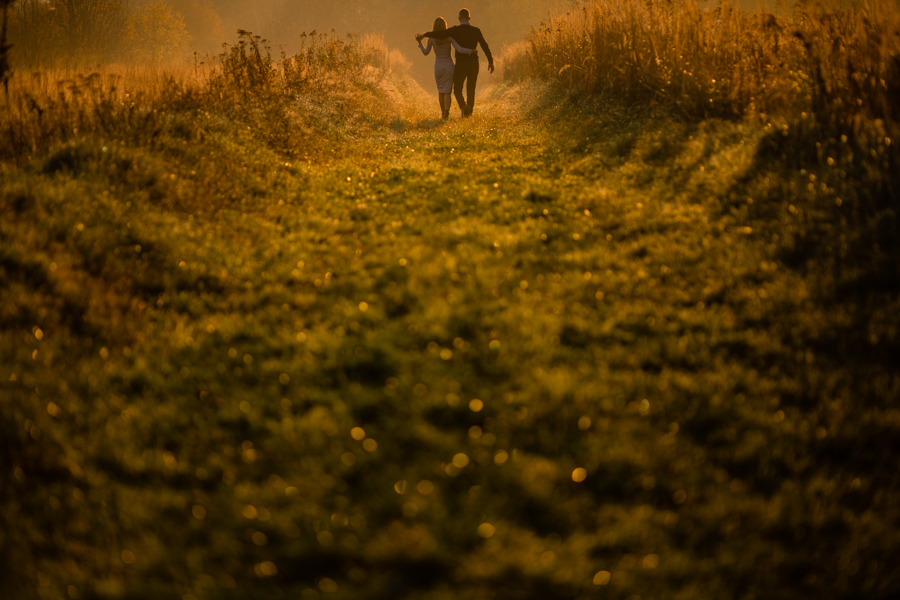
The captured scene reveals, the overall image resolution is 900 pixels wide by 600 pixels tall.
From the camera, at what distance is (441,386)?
10.9ft

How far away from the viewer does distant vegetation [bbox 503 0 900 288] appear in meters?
4.92

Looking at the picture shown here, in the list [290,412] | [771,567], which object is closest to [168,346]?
[290,412]

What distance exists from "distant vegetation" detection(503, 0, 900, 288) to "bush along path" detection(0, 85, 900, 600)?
1.16 ft

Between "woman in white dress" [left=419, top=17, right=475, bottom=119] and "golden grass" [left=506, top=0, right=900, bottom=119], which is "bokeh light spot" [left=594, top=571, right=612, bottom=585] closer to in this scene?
"golden grass" [left=506, top=0, right=900, bottom=119]

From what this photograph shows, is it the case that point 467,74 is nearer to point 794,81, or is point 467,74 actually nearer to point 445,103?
point 445,103

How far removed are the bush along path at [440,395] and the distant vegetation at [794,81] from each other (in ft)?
1.16

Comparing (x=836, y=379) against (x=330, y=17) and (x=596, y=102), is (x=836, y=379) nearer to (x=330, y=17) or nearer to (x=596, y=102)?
(x=596, y=102)

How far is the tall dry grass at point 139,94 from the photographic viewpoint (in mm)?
6910

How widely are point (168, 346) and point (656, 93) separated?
352 inches

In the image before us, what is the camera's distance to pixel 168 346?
396 cm

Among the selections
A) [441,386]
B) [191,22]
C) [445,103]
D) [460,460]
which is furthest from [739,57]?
[191,22]

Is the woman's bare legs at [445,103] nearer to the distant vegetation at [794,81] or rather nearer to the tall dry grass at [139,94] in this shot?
the tall dry grass at [139,94]

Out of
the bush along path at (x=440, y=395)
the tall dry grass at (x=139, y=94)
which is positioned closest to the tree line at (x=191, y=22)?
the tall dry grass at (x=139, y=94)

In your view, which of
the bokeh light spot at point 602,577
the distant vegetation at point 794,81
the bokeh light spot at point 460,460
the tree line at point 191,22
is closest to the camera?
the bokeh light spot at point 602,577
